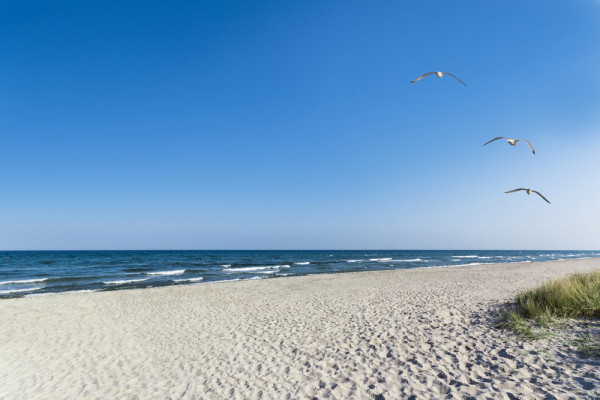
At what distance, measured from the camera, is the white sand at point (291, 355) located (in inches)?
207

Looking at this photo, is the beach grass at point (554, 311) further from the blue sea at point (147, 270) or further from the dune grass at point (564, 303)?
the blue sea at point (147, 270)

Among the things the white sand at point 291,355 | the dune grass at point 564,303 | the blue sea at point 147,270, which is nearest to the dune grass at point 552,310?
the dune grass at point 564,303

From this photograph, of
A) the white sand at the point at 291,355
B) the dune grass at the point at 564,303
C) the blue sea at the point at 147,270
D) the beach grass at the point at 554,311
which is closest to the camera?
the white sand at the point at 291,355

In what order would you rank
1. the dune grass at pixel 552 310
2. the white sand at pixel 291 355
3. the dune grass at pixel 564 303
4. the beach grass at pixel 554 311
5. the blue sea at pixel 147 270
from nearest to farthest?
the white sand at pixel 291 355 < the beach grass at pixel 554 311 < the dune grass at pixel 552 310 < the dune grass at pixel 564 303 < the blue sea at pixel 147 270

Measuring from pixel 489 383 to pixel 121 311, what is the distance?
1437 cm

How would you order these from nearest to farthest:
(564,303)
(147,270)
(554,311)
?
1. (554,311)
2. (564,303)
3. (147,270)

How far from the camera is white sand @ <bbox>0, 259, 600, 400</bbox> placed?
17.3 ft

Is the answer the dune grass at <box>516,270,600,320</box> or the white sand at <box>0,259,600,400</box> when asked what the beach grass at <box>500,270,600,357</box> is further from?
the white sand at <box>0,259,600,400</box>

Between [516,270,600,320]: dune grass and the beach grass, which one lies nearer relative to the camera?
the beach grass

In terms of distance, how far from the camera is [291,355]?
24.0 ft

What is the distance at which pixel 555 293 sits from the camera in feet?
28.0

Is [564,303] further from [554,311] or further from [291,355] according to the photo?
[291,355]

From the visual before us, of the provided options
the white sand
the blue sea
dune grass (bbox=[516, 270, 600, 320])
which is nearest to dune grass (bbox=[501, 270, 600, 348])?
dune grass (bbox=[516, 270, 600, 320])

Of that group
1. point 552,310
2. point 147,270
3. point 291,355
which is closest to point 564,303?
point 552,310
